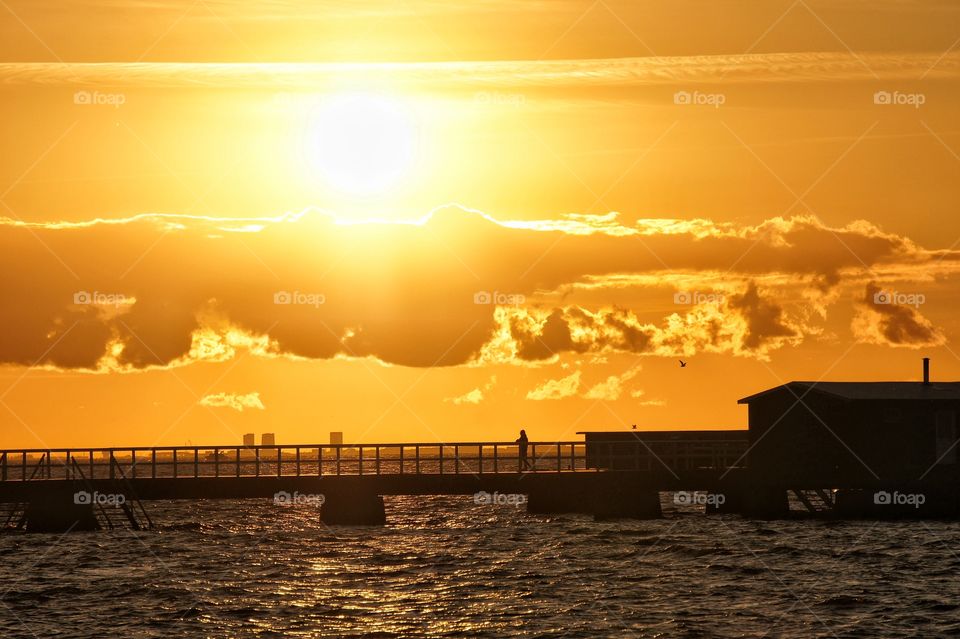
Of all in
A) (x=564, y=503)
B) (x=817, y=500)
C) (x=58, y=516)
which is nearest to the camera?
(x=58, y=516)

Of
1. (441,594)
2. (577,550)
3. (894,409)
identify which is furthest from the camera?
(894,409)

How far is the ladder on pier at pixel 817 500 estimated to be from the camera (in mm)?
68556

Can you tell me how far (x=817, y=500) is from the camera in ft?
294

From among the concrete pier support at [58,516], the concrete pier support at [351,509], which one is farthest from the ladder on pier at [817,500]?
the concrete pier support at [58,516]

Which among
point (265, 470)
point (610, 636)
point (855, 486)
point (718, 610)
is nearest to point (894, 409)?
point (855, 486)

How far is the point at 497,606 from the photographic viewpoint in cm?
4334

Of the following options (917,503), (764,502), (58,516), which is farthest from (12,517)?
(917,503)

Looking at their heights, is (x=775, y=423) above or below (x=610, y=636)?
above

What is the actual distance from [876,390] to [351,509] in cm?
2450

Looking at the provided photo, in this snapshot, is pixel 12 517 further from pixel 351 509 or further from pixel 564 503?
pixel 564 503

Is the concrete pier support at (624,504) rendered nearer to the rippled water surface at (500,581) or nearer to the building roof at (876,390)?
the rippled water surface at (500,581)

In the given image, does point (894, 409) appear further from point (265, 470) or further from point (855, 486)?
point (265, 470)

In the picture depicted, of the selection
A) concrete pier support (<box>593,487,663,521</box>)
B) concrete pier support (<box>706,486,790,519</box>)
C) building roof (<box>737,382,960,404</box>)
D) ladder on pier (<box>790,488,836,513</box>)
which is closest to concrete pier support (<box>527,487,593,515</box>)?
concrete pier support (<box>593,487,663,521</box>)

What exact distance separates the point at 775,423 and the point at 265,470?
129m
